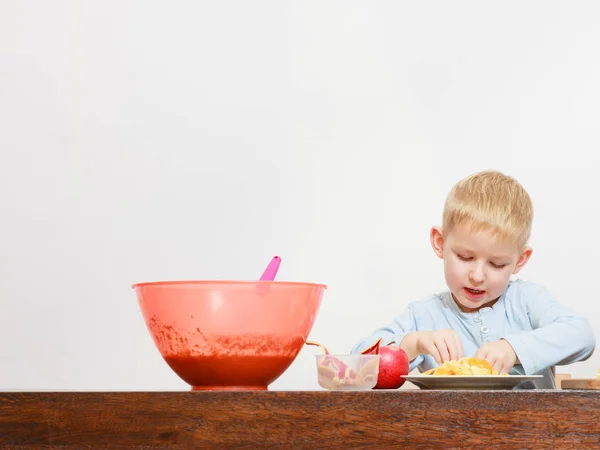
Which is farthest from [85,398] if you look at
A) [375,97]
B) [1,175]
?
[1,175]

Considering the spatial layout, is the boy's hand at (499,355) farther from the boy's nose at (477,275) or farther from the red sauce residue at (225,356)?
the red sauce residue at (225,356)

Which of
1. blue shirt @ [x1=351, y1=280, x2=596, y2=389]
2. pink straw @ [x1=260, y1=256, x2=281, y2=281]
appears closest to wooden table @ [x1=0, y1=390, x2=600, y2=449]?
pink straw @ [x1=260, y1=256, x2=281, y2=281]

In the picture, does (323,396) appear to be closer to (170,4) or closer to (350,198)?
(350,198)

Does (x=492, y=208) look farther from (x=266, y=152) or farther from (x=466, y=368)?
(x=266, y=152)

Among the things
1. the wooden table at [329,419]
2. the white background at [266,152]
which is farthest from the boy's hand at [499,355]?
the white background at [266,152]

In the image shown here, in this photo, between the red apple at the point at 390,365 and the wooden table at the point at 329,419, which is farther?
the red apple at the point at 390,365

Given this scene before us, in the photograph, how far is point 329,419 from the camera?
787 mm

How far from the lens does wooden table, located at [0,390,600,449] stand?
77 centimetres

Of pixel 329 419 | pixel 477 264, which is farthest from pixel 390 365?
pixel 477 264

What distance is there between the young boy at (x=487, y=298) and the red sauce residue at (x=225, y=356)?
499 millimetres

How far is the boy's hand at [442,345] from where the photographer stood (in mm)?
1419

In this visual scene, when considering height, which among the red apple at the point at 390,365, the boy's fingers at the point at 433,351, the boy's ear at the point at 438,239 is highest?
the boy's ear at the point at 438,239

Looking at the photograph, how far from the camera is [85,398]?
2.72 ft

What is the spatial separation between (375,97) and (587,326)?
3.33ft
